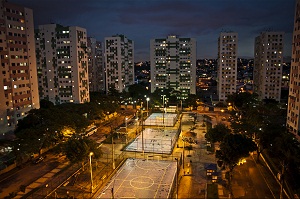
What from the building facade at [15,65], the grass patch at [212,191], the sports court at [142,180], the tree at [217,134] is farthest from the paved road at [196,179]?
the building facade at [15,65]

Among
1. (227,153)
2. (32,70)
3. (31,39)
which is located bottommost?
(227,153)

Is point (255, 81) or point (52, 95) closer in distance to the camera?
point (52, 95)

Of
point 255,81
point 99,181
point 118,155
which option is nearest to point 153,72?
point 255,81

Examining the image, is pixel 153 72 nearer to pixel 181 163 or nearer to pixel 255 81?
pixel 255 81

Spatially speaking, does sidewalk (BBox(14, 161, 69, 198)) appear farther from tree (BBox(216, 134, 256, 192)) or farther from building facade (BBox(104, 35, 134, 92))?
building facade (BBox(104, 35, 134, 92))

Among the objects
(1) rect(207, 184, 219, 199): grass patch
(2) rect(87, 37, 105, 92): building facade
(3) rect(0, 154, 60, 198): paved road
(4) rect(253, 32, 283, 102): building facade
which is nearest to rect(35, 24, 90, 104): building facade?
(2) rect(87, 37, 105, 92): building facade

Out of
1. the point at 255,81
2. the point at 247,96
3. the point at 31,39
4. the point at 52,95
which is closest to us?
the point at 31,39

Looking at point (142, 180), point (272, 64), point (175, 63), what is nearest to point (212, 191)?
point (142, 180)

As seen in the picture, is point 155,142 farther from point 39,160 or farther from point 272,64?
point 272,64

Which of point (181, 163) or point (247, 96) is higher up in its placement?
point (247, 96)
